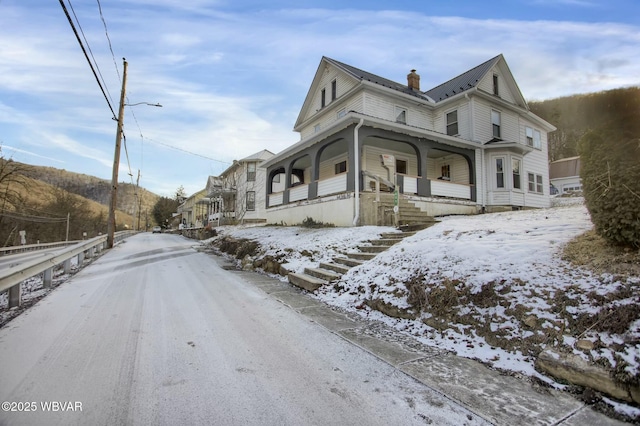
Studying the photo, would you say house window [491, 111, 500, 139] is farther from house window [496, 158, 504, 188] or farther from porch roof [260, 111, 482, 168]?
porch roof [260, 111, 482, 168]

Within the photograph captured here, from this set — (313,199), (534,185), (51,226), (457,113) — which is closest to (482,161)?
(457,113)

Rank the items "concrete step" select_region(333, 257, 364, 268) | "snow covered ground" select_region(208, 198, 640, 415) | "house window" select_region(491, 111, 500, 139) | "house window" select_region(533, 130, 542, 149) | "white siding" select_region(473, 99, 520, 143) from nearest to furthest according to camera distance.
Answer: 1. "snow covered ground" select_region(208, 198, 640, 415)
2. "concrete step" select_region(333, 257, 364, 268)
3. "white siding" select_region(473, 99, 520, 143)
4. "house window" select_region(491, 111, 500, 139)
5. "house window" select_region(533, 130, 542, 149)

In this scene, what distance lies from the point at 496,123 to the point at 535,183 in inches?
155

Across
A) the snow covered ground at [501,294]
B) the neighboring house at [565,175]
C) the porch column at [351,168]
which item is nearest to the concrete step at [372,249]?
the snow covered ground at [501,294]

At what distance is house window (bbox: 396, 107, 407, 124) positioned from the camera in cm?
1607

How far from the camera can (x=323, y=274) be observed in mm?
6648

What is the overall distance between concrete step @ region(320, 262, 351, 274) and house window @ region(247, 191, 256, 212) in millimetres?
25467

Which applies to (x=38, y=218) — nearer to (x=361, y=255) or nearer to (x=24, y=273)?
(x=24, y=273)

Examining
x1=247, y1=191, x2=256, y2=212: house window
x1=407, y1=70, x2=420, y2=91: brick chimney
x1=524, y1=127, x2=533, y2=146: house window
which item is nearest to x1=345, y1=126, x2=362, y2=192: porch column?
x1=407, y1=70, x2=420, y2=91: brick chimney

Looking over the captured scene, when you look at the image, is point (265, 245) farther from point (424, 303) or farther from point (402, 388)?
point (402, 388)

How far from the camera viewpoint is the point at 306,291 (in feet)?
20.3

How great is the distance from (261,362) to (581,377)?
8.65ft

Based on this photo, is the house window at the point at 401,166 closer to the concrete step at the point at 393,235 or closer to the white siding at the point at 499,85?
the white siding at the point at 499,85

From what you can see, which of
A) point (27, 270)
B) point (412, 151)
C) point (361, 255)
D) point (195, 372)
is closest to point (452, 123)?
point (412, 151)
